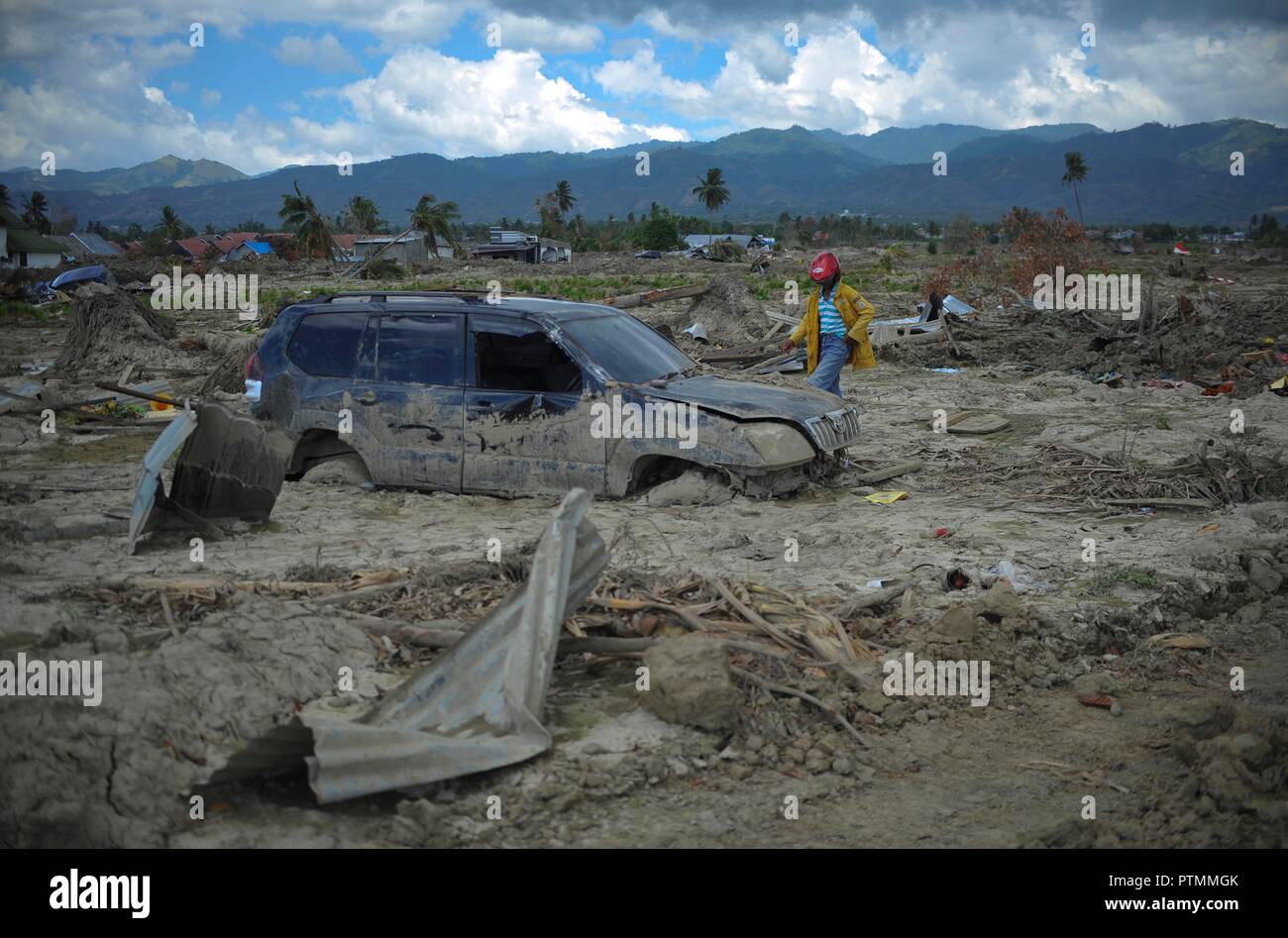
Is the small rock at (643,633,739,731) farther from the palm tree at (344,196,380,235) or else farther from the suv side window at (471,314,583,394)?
the palm tree at (344,196,380,235)

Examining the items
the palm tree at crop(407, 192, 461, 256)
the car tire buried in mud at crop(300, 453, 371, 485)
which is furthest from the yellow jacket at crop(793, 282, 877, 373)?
the palm tree at crop(407, 192, 461, 256)

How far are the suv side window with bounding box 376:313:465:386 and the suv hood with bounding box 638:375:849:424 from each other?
1.62 m

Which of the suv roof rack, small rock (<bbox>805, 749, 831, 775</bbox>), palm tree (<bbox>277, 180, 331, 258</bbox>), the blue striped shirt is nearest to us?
small rock (<bbox>805, 749, 831, 775</bbox>)

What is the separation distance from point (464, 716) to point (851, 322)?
693 cm

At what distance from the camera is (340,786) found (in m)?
3.70

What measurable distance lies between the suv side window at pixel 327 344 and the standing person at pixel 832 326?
410cm

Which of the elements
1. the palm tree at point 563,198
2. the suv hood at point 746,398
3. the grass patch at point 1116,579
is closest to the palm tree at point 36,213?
the palm tree at point 563,198

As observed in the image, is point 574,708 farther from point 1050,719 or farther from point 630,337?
point 630,337

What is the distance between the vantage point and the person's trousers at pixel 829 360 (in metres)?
10.1

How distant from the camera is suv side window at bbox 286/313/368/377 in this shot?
28.2 feet

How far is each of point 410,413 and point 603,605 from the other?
11.8ft

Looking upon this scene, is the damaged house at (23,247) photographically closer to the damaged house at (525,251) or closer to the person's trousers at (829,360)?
the damaged house at (525,251)

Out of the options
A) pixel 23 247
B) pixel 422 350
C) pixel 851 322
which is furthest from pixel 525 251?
pixel 422 350
